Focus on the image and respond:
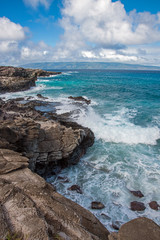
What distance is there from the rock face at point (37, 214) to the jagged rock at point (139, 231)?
0.94 metres

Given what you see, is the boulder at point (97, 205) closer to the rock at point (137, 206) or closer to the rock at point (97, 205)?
the rock at point (97, 205)

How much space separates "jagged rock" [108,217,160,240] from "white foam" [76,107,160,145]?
12.3 meters

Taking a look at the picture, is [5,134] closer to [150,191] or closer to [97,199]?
[97,199]

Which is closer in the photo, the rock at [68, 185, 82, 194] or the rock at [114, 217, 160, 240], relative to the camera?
the rock at [114, 217, 160, 240]

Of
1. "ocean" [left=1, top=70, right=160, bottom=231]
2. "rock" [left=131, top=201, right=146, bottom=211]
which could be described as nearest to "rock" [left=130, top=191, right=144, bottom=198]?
"ocean" [left=1, top=70, right=160, bottom=231]

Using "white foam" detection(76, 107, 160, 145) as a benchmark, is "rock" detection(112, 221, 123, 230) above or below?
below

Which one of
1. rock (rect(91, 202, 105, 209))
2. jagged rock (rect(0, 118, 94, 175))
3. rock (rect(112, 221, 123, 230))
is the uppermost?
jagged rock (rect(0, 118, 94, 175))

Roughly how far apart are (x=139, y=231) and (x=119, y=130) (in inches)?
578

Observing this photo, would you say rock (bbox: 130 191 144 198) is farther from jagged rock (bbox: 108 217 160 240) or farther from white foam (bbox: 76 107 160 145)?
white foam (bbox: 76 107 160 145)

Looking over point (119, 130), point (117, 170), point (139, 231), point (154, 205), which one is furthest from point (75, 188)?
point (119, 130)

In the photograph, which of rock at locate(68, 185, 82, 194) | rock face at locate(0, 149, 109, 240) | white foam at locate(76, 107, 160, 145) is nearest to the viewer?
rock face at locate(0, 149, 109, 240)

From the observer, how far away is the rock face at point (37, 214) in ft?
13.9

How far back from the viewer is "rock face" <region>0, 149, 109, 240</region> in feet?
13.9

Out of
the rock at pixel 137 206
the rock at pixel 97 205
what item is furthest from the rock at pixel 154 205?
the rock at pixel 97 205
